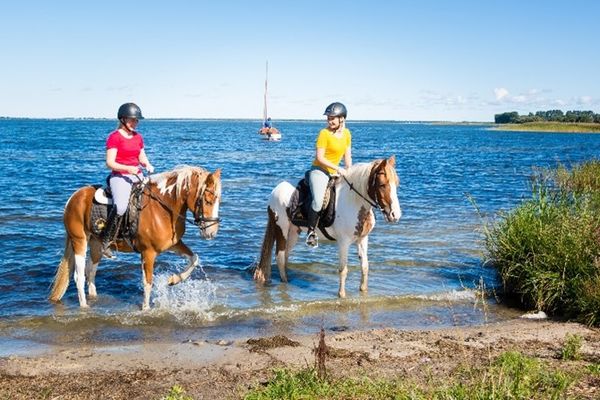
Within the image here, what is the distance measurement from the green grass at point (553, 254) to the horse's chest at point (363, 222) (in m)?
2.19

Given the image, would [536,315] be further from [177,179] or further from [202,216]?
[177,179]

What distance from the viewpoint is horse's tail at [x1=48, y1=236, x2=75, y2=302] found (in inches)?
367

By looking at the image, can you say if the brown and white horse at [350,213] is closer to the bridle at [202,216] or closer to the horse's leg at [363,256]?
the horse's leg at [363,256]

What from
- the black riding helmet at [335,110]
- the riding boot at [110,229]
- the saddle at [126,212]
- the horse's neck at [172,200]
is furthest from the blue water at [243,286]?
the black riding helmet at [335,110]

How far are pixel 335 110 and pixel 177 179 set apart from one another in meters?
2.70

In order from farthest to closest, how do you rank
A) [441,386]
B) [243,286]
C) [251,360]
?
[243,286]
[251,360]
[441,386]

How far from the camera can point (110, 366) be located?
6.55m

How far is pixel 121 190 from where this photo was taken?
8.77m

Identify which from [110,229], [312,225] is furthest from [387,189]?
[110,229]

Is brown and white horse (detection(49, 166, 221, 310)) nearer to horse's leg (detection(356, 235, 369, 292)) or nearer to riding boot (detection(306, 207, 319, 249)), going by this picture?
riding boot (detection(306, 207, 319, 249))

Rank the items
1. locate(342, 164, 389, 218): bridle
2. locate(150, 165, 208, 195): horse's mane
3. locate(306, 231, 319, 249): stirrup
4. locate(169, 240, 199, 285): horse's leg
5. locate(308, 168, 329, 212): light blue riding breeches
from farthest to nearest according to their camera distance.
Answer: locate(306, 231, 319, 249): stirrup
locate(308, 168, 329, 212): light blue riding breeches
locate(169, 240, 199, 285): horse's leg
locate(150, 165, 208, 195): horse's mane
locate(342, 164, 389, 218): bridle

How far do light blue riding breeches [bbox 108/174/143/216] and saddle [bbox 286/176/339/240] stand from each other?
280cm

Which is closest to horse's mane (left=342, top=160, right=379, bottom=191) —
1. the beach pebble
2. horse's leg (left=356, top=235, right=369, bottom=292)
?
horse's leg (left=356, top=235, right=369, bottom=292)

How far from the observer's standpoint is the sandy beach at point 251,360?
5570 mm
